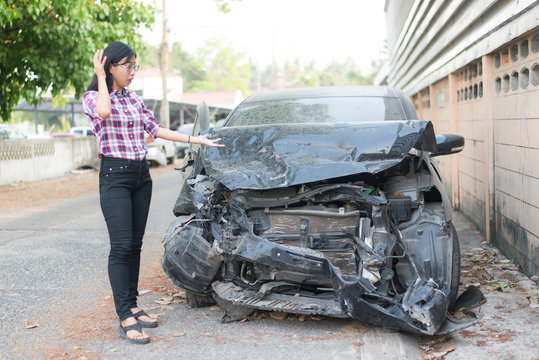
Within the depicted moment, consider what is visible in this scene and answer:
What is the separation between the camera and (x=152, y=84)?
272 ft

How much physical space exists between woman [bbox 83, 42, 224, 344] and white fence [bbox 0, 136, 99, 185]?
11.9 metres

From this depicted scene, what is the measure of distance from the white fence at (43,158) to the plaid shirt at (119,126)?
11.9 meters

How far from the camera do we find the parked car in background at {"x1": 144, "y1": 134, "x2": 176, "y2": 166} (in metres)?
21.0

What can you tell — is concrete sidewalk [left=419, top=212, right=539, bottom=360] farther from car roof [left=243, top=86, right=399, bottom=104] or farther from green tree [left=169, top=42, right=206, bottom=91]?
green tree [left=169, top=42, right=206, bottom=91]

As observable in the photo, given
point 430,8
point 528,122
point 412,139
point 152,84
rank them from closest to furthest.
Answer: point 412,139, point 528,122, point 430,8, point 152,84

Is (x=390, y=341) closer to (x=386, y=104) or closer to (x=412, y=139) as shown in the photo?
(x=412, y=139)

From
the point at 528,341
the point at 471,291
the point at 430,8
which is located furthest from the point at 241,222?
the point at 430,8

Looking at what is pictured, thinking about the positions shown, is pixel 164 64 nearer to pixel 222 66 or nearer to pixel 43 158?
pixel 43 158

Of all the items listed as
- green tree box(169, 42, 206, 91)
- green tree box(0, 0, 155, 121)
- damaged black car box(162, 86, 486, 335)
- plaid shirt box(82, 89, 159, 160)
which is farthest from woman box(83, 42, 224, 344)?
green tree box(169, 42, 206, 91)

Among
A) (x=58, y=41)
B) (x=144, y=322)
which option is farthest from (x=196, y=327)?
Result: (x=58, y=41)

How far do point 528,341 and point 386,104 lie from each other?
2.55 meters

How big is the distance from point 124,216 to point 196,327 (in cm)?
96

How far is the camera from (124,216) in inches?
169

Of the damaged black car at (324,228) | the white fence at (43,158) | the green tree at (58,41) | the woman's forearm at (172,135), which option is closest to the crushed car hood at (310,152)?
the damaged black car at (324,228)
